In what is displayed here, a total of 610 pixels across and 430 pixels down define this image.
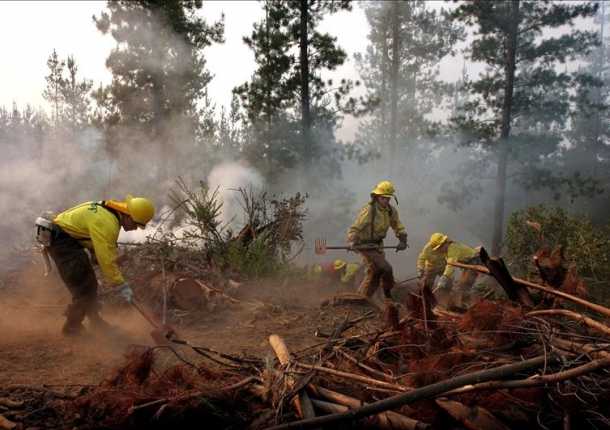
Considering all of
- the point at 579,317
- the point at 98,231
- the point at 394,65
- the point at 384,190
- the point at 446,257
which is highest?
the point at 394,65

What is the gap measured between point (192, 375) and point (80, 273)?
2.78m

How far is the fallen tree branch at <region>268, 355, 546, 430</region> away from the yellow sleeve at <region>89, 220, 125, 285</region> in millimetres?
3157

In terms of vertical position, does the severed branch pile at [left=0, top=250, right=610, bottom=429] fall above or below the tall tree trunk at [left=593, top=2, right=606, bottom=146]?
below

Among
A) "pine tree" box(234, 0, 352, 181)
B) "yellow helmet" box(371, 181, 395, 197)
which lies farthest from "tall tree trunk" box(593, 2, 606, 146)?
"yellow helmet" box(371, 181, 395, 197)

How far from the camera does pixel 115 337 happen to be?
5.22 meters

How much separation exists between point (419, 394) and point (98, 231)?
391 cm

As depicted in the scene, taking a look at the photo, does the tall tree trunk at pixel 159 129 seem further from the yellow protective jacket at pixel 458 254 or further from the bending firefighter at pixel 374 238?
the yellow protective jacket at pixel 458 254

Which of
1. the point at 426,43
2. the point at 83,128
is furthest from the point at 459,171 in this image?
Result: the point at 83,128

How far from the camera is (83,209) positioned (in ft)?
16.7

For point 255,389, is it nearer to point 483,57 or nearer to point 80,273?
point 80,273

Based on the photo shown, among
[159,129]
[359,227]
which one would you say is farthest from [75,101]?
[359,227]

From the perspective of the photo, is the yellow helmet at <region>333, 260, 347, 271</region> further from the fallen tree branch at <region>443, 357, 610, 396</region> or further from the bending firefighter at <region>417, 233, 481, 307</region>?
A: the fallen tree branch at <region>443, 357, 610, 396</region>

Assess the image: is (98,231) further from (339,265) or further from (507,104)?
(507,104)

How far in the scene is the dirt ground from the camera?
4203mm
